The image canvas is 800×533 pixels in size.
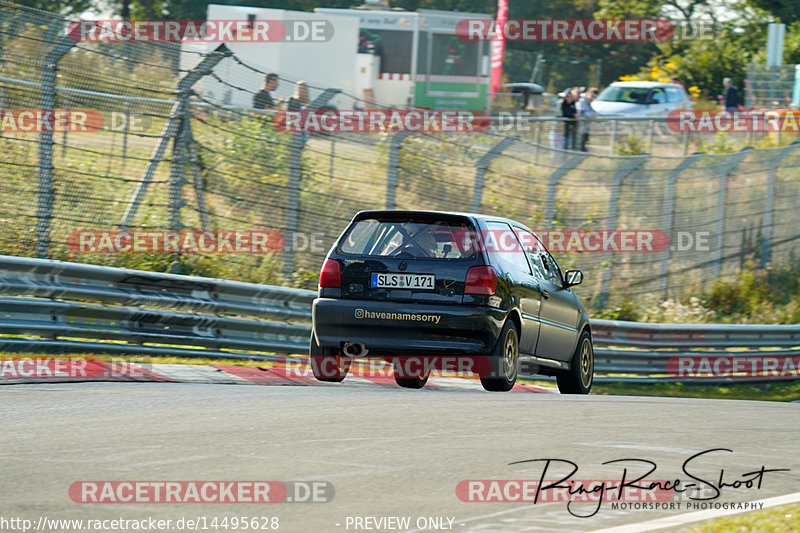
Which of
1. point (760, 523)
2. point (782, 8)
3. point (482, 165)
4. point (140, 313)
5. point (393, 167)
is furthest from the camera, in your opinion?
point (782, 8)

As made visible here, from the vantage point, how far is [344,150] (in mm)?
15219

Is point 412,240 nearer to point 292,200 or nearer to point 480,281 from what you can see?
point 480,281

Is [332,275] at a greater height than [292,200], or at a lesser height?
lesser

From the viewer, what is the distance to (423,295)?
9492 millimetres

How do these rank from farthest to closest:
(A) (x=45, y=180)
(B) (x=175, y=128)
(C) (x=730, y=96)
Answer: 1. (C) (x=730, y=96)
2. (B) (x=175, y=128)
3. (A) (x=45, y=180)

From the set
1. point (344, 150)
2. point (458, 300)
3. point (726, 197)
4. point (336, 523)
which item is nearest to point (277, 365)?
point (458, 300)

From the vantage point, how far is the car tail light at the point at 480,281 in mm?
9453

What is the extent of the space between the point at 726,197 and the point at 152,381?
12870mm

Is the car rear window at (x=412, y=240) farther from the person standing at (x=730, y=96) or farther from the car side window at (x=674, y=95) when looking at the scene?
the car side window at (x=674, y=95)

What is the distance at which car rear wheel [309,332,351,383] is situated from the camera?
995 centimetres

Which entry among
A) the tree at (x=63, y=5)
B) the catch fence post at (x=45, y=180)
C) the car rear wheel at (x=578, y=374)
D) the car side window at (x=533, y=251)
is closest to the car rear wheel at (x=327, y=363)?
the car side window at (x=533, y=251)

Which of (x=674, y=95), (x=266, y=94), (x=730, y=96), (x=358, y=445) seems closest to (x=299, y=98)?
(x=266, y=94)

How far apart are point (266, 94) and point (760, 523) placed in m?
10.2

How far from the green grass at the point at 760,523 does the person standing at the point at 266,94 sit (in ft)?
31.5
